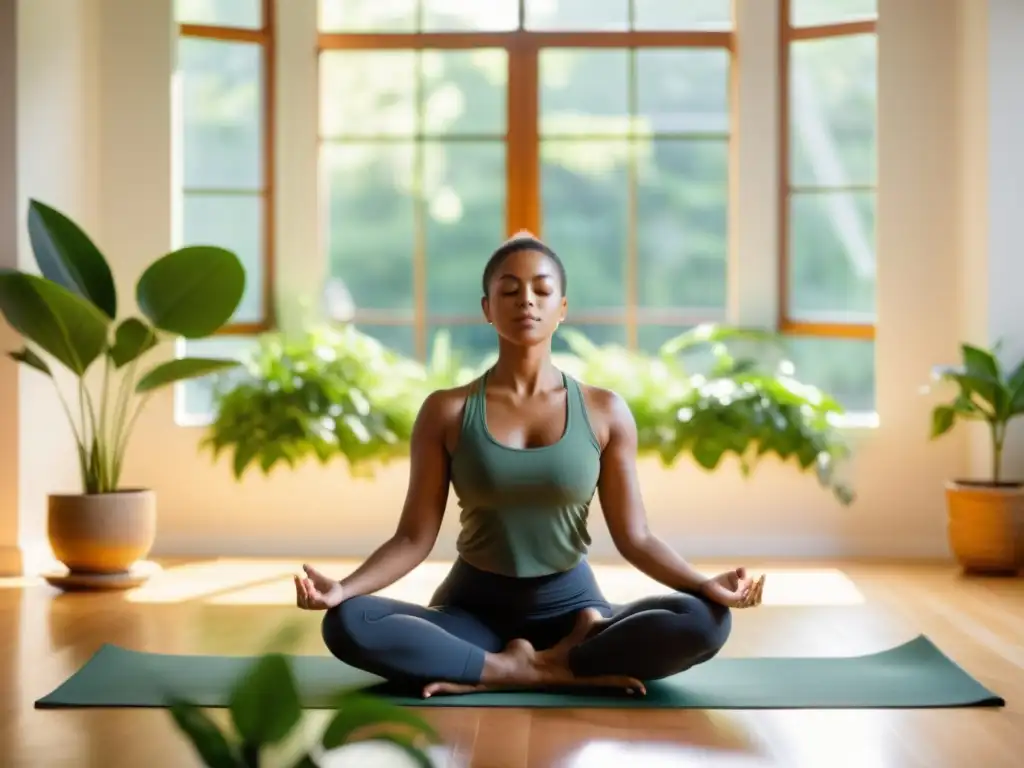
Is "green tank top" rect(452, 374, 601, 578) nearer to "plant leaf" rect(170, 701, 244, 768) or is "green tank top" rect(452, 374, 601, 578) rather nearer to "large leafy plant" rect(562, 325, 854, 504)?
"plant leaf" rect(170, 701, 244, 768)

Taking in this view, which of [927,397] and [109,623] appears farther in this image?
[927,397]

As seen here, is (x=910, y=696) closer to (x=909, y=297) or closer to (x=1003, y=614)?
(x=1003, y=614)

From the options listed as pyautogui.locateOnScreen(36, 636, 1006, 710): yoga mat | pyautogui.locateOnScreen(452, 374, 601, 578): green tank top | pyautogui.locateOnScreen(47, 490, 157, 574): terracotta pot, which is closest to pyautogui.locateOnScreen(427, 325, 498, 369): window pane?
pyautogui.locateOnScreen(47, 490, 157, 574): terracotta pot

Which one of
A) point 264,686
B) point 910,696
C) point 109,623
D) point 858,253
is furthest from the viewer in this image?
point 858,253

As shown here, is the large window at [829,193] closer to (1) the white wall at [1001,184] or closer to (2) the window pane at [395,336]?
(1) the white wall at [1001,184]

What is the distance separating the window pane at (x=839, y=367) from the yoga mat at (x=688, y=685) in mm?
2456

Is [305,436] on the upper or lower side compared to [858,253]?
lower

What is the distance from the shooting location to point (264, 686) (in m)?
1.32

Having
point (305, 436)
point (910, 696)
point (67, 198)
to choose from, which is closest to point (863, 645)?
point (910, 696)

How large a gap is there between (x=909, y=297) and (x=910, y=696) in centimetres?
295

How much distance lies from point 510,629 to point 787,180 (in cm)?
339

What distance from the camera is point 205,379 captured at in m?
6.17

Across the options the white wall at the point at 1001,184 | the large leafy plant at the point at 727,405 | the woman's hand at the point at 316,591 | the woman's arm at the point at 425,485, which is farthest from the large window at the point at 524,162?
the woman's hand at the point at 316,591

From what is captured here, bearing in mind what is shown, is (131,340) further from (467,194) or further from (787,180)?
(787,180)
